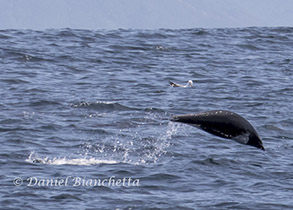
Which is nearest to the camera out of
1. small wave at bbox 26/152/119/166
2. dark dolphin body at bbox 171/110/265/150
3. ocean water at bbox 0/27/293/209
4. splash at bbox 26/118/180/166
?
dark dolphin body at bbox 171/110/265/150

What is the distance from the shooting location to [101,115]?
67.6 ft

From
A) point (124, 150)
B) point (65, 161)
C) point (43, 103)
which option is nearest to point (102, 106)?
point (43, 103)

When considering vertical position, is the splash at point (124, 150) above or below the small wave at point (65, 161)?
above

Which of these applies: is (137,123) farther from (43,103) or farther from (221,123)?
(221,123)

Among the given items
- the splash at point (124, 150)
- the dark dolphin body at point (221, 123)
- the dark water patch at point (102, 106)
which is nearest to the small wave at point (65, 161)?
the splash at point (124, 150)

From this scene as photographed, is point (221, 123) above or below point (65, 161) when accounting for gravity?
above

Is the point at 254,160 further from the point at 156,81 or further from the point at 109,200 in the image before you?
the point at 156,81

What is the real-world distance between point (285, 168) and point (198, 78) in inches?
450

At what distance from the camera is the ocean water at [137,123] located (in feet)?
44.4

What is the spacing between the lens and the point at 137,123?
778 inches

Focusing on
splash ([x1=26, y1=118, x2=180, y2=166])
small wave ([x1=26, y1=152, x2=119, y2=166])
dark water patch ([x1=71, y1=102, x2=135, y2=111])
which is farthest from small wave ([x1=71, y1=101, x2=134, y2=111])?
small wave ([x1=26, y1=152, x2=119, y2=166])

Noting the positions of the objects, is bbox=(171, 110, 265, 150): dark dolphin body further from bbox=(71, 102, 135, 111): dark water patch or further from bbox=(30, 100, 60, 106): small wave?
bbox=(30, 100, 60, 106): small wave

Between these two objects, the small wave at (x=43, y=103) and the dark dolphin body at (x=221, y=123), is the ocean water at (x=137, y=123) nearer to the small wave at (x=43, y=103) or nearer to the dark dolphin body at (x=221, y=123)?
the small wave at (x=43, y=103)

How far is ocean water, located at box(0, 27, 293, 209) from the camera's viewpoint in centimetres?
1354
